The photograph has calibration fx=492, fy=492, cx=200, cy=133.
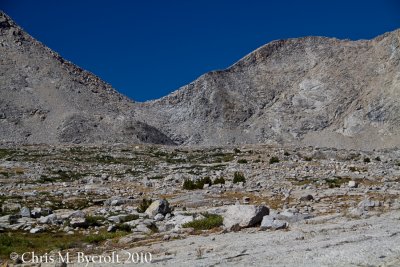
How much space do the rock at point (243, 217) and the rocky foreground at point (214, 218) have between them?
3 centimetres

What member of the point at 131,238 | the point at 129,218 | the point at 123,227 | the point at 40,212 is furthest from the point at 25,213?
the point at 131,238

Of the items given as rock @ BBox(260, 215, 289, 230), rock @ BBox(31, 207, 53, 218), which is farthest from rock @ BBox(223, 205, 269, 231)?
rock @ BBox(31, 207, 53, 218)

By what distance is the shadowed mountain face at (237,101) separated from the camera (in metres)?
89.3

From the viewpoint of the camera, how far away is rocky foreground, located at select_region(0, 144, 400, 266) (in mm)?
9906

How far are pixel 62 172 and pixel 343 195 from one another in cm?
2280

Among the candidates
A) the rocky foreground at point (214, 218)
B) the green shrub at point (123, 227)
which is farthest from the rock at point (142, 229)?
the green shrub at point (123, 227)

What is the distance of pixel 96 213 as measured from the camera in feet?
58.4

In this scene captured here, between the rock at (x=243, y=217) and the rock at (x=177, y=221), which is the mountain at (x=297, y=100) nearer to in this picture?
the rock at (x=177, y=221)

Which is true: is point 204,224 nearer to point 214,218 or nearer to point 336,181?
point 214,218

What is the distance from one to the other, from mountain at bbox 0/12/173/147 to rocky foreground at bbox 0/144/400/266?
5248cm

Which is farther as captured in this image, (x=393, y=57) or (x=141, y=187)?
(x=393, y=57)

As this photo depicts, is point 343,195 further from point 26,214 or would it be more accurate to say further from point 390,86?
point 390,86

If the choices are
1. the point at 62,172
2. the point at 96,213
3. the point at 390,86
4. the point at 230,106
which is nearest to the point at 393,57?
the point at 390,86

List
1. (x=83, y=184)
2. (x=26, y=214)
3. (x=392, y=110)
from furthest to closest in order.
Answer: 1. (x=392, y=110)
2. (x=83, y=184)
3. (x=26, y=214)
